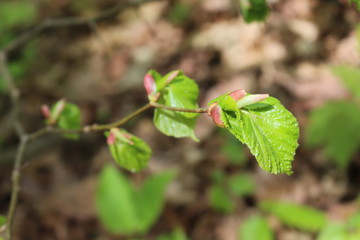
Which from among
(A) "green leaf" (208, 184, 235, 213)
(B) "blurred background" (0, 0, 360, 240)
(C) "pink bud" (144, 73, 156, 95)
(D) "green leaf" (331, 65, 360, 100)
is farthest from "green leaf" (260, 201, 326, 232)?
(C) "pink bud" (144, 73, 156, 95)

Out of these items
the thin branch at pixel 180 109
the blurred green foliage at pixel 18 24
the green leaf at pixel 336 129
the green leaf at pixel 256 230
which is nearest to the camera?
the thin branch at pixel 180 109

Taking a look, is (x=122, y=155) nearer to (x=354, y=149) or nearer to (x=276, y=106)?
(x=276, y=106)

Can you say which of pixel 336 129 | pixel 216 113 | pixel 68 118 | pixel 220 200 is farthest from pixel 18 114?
pixel 336 129

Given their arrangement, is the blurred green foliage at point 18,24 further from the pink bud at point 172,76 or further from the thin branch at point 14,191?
the pink bud at point 172,76

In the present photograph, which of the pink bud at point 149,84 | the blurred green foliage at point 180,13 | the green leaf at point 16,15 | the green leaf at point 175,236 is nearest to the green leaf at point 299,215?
the green leaf at point 175,236

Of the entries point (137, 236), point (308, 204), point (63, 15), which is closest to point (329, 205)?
point (308, 204)

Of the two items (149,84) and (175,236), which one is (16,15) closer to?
(175,236)
